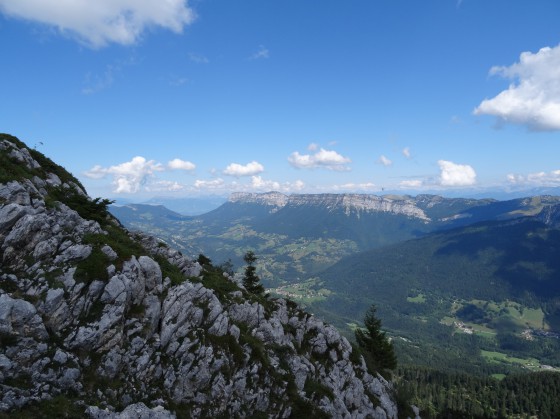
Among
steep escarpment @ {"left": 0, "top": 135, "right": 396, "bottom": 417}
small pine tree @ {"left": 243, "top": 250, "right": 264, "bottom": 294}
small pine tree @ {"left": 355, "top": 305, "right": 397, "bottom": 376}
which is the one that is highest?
steep escarpment @ {"left": 0, "top": 135, "right": 396, "bottom": 417}

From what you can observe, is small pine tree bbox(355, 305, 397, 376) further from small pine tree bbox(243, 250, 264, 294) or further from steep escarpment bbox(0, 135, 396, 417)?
steep escarpment bbox(0, 135, 396, 417)

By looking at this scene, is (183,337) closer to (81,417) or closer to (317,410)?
(81,417)

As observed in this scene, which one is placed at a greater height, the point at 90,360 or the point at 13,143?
the point at 13,143

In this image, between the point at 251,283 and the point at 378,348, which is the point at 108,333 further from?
the point at 378,348

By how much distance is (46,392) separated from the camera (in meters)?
19.6

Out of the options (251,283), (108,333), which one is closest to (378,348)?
(251,283)

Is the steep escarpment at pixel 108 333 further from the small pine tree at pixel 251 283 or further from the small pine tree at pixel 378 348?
the small pine tree at pixel 378 348

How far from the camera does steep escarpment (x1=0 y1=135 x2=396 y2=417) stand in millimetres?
20812

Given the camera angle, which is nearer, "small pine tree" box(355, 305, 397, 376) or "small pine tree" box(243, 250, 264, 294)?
"small pine tree" box(243, 250, 264, 294)

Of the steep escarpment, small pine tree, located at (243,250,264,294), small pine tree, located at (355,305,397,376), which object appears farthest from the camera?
small pine tree, located at (355,305,397,376)

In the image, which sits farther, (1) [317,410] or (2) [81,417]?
(1) [317,410]

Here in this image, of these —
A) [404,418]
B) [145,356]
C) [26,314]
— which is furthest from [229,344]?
[404,418]

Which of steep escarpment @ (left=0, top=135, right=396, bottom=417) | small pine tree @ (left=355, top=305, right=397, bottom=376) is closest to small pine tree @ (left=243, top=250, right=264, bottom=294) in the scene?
steep escarpment @ (left=0, top=135, right=396, bottom=417)

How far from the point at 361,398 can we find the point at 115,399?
3782cm
